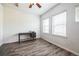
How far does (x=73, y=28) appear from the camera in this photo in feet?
9.03

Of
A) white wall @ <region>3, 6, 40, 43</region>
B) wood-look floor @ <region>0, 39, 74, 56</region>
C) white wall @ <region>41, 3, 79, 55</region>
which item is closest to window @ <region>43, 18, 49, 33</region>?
white wall @ <region>3, 6, 40, 43</region>

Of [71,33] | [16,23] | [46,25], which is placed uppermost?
[16,23]

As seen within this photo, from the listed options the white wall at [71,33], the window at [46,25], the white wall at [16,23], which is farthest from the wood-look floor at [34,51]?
the window at [46,25]

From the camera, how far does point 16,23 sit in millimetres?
4863

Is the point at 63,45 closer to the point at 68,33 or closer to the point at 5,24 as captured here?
the point at 68,33

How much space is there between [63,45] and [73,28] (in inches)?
39.6

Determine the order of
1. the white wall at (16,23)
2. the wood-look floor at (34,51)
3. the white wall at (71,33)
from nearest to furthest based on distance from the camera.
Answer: the white wall at (71,33) < the wood-look floor at (34,51) < the white wall at (16,23)

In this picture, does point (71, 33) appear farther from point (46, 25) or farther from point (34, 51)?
point (46, 25)

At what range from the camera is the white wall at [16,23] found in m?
4.51

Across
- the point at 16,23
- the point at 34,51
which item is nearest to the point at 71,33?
the point at 34,51

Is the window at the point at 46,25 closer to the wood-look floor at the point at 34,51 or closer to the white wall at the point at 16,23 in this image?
the white wall at the point at 16,23

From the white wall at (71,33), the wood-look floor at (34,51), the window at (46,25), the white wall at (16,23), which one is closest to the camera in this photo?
the white wall at (71,33)

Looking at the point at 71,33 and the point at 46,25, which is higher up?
the point at 46,25

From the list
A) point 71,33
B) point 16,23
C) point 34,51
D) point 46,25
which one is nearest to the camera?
point 71,33
